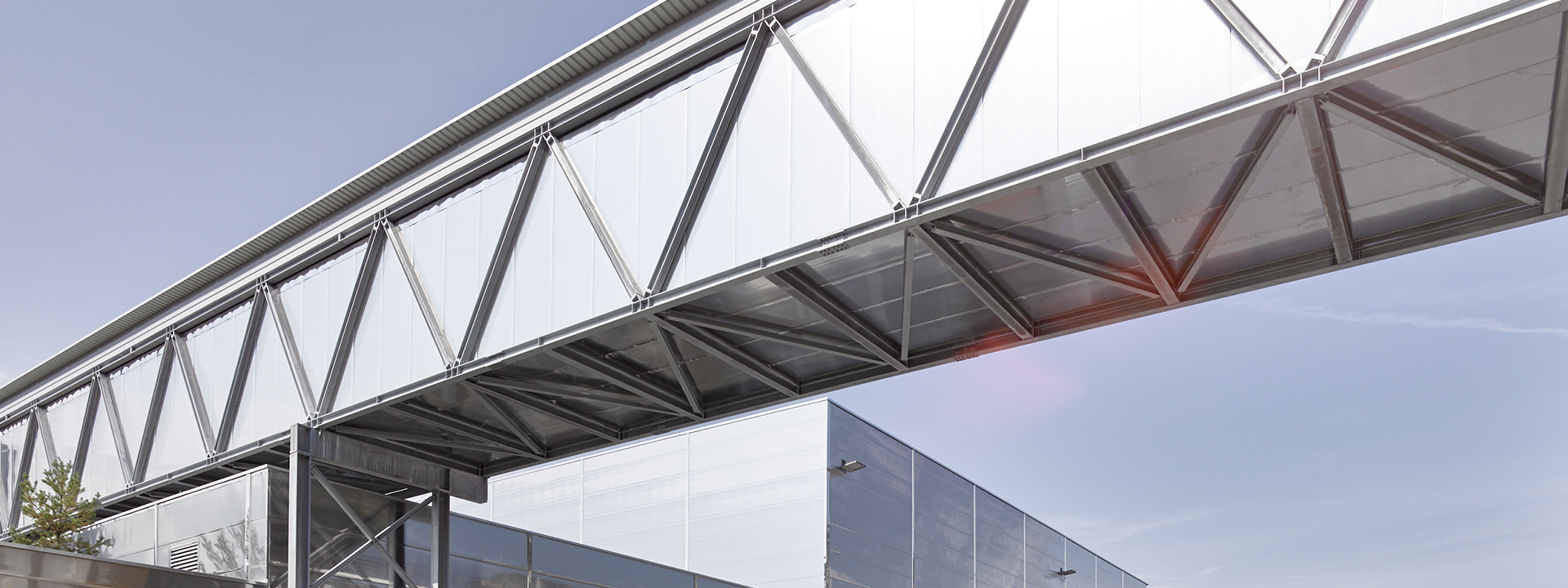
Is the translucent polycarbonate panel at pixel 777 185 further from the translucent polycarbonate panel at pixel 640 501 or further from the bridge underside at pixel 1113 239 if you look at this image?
the translucent polycarbonate panel at pixel 640 501

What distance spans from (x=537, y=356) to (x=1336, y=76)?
38.2 feet

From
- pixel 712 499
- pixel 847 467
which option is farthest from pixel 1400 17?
pixel 712 499

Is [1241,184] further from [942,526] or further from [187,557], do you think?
[942,526]

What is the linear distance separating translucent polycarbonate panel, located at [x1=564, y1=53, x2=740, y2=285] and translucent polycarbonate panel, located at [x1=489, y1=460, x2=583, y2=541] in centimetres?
2970

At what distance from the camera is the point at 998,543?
163 ft

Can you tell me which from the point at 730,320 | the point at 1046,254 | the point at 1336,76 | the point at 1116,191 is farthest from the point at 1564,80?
the point at 730,320

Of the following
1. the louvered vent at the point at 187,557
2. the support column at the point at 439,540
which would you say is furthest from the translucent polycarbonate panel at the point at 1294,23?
the louvered vent at the point at 187,557

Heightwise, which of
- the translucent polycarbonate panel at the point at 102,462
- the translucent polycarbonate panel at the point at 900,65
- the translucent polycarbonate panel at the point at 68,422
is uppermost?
the translucent polycarbonate panel at the point at 900,65

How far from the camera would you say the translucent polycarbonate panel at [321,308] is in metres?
20.0

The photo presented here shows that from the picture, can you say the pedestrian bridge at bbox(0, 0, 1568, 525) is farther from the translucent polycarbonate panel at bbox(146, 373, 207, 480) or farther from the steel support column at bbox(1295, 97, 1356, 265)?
the translucent polycarbonate panel at bbox(146, 373, 207, 480)

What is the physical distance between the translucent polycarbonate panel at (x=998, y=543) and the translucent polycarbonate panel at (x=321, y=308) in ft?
106

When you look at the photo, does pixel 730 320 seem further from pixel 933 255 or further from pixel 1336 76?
pixel 1336 76

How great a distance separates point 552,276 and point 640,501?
26.6m

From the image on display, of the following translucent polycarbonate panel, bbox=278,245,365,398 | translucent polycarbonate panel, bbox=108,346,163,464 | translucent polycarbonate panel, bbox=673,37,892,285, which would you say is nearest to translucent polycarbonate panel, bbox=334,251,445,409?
translucent polycarbonate panel, bbox=278,245,365,398
